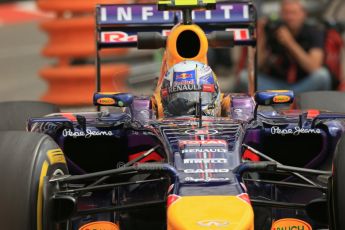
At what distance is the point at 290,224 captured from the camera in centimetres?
656

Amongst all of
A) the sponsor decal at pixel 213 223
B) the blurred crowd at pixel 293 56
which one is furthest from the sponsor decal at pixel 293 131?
the blurred crowd at pixel 293 56

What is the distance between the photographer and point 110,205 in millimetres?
6684

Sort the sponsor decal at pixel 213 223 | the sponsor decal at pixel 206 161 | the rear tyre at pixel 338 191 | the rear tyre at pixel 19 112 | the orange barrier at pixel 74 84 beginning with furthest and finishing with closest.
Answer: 1. the orange barrier at pixel 74 84
2. the rear tyre at pixel 19 112
3. the sponsor decal at pixel 206 161
4. the rear tyre at pixel 338 191
5. the sponsor decal at pixel 213 223

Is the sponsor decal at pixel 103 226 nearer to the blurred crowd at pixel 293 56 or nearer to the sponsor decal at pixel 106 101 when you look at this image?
the sponsor decal at pixel 106 101

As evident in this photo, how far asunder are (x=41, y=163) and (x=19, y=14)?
54.5 ft

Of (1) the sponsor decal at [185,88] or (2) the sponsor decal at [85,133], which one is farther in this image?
(1) the sponsor decal at [185,88]

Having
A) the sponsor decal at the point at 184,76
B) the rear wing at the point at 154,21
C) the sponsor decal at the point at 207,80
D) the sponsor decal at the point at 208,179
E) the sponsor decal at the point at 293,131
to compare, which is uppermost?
the rear wing at the point at 154,21

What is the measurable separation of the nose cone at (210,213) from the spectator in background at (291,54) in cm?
650

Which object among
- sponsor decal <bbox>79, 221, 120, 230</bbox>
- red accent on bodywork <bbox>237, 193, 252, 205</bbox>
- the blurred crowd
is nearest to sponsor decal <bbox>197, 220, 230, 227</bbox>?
red accent on bodywork <bbox>237, 193, 252, 205</bbox>

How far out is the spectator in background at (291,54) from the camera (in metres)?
12.0

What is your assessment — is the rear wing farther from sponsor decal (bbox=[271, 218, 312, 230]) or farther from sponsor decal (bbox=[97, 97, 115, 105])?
sponsor decal (bbox=[271, 218, 312, 230])

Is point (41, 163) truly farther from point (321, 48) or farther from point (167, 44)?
point (321, 48)

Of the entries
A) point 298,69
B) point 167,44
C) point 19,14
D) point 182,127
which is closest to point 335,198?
point 182,127

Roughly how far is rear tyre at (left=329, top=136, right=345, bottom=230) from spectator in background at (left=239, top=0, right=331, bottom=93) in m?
6.18
